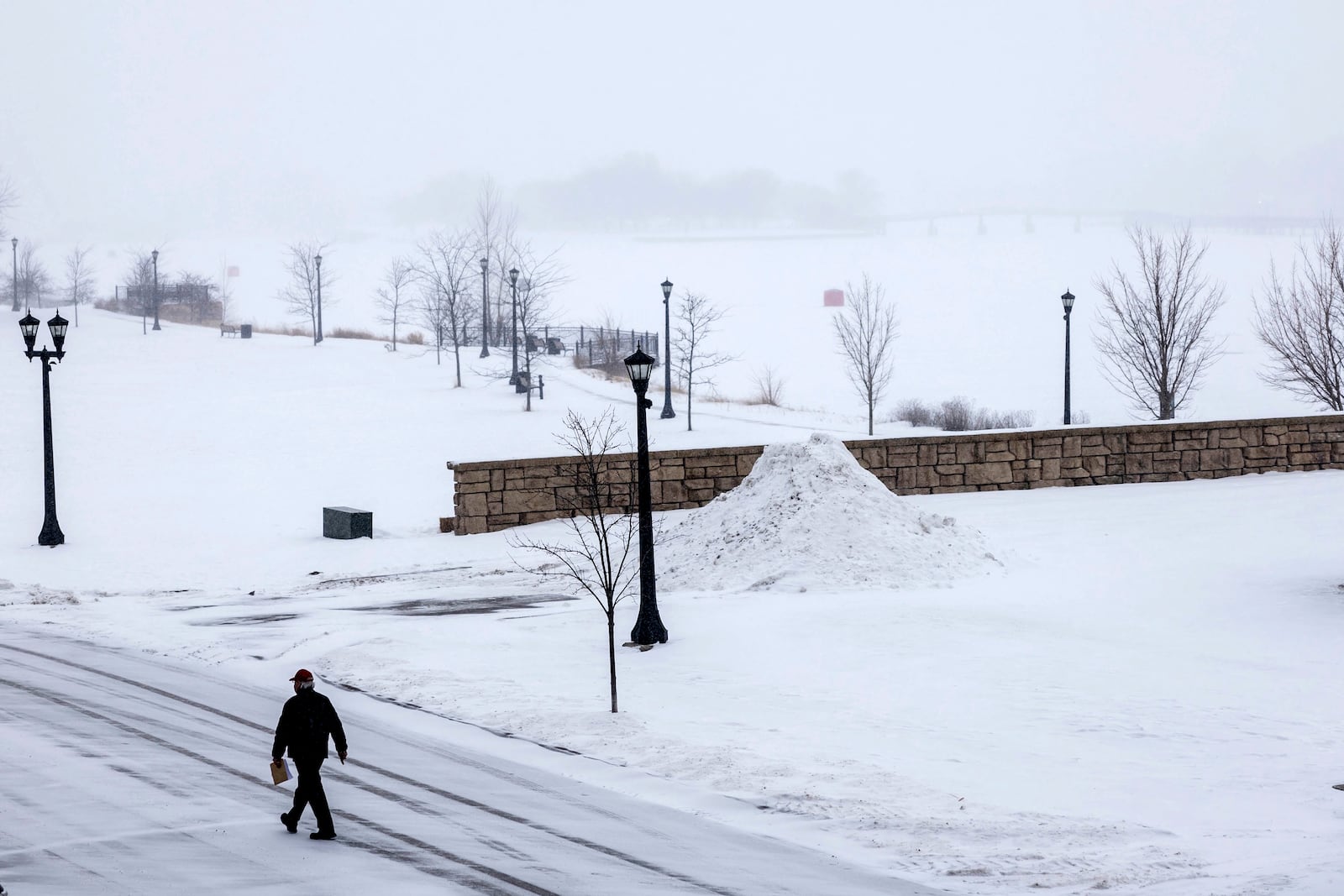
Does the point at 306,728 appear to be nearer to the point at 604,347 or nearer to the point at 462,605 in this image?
the point at 462,605

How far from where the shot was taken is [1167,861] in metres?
8.03

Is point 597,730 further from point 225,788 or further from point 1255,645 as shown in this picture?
point 1255,645

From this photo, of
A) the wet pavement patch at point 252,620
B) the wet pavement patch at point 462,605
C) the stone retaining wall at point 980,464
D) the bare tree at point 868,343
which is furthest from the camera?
the bare tree at point 868,343

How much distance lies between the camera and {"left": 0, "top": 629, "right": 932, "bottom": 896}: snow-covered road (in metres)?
7.87

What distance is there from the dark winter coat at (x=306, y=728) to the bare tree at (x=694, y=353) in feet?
102

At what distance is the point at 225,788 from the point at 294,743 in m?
1.61

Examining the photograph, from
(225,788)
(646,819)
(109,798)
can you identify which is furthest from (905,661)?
(109,798)

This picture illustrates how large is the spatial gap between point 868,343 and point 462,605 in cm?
2771

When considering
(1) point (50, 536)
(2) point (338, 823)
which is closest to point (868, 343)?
(1) point (50, 536)

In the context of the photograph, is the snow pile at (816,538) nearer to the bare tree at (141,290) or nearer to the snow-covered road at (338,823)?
the snow-covered road at (338,823)

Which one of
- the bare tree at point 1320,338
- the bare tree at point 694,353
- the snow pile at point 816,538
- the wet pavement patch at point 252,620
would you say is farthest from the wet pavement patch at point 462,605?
the bare tree at point 1320,338

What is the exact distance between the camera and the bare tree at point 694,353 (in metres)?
47.3

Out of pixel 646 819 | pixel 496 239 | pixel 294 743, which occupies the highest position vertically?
pixel 496 239

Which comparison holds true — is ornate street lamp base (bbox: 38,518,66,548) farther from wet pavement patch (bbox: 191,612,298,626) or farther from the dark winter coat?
the dark winter coat
